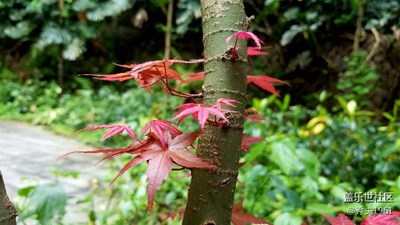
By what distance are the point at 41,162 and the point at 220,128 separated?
2692 millimetres

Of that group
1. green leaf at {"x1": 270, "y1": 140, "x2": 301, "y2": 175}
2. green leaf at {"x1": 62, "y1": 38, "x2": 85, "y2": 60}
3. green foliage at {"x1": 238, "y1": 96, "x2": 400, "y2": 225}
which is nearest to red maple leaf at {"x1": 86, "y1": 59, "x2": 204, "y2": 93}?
green foliage at {"x1": 238, "y1": 96, "x2": 400, "y2": 225}

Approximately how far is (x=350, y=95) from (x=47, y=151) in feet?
8.71

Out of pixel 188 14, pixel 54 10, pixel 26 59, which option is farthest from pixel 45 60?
pixel 188 14

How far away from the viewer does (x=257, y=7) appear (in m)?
4.95

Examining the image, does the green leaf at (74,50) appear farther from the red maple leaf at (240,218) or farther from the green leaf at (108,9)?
the red maple leaf at (240,218)

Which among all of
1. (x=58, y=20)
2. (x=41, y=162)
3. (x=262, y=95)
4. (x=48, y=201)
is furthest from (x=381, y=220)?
(x=58, y=20)

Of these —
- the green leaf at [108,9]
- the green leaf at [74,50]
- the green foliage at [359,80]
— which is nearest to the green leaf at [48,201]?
the green foliage at [359,80]

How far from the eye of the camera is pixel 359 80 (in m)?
3.73

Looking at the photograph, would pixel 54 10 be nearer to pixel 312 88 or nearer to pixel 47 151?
pixel 47 151

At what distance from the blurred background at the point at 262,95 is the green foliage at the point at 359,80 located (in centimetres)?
1

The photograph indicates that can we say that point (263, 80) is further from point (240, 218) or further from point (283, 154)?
point (283, 154)

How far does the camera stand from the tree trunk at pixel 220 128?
1.93ft

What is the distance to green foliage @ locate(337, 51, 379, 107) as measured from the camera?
12.2 feet

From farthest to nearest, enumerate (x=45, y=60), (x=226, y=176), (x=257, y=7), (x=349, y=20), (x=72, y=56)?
(x=45, y=60)
(x=72, y=56)
(x=257, y=7)
(x=349, y=20)
(x=226, y=176)
